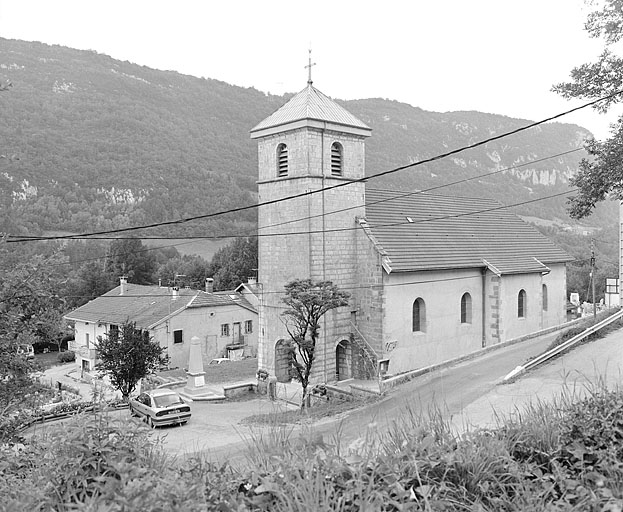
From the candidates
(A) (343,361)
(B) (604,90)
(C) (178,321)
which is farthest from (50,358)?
(B) (604,90)

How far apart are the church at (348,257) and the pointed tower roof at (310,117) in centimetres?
5

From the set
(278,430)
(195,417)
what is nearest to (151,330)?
(195,417)

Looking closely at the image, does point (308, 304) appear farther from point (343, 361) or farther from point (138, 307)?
point (138, 307)

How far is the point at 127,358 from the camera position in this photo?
26.0 m

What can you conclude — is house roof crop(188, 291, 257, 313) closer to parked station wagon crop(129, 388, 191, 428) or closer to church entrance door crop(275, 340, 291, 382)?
church entrance door crop(275, 340, 291, 382)

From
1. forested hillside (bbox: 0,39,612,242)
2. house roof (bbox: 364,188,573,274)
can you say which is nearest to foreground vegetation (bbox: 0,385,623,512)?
house roof (bbox: 364,188,573,274)

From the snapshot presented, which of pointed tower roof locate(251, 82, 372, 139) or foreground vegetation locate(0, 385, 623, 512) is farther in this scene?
pointed tower roof locate(251, 82, 372, 139)

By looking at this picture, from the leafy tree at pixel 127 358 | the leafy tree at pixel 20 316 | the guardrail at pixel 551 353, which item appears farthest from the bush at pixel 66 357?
the leafy tree at pixel 20 316

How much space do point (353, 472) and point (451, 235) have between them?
83.2 feet

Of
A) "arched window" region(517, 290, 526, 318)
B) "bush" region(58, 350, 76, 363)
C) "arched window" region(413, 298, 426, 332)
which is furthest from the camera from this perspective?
"bush" region(58, 350, 76, 363)

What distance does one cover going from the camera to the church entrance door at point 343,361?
78.2 feet

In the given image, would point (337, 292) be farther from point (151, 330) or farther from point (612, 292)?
point (612, 292)

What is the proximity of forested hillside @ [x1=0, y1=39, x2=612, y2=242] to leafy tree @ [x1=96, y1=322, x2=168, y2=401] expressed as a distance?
A: 2095cm

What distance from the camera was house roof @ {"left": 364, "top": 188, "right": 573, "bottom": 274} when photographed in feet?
80.5
